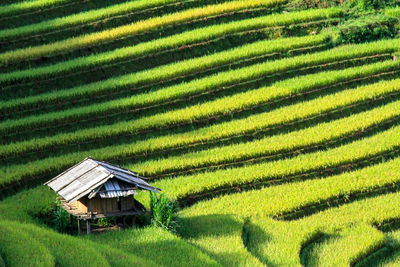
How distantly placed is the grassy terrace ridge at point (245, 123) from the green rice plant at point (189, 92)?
0.03 metres

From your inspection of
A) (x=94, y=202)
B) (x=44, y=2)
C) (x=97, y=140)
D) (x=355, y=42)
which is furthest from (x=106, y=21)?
(x=94, y=202)

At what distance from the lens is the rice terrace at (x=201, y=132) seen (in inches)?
522

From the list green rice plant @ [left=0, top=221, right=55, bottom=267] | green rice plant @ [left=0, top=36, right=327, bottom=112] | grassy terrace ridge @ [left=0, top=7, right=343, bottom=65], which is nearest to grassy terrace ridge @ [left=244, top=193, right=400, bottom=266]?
green rice plant @ [left=0, top=221, right=55, bottom=267]

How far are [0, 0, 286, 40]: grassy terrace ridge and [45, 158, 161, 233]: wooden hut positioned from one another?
8.87 m

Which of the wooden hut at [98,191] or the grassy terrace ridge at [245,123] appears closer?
the wooden hut at [98,191]

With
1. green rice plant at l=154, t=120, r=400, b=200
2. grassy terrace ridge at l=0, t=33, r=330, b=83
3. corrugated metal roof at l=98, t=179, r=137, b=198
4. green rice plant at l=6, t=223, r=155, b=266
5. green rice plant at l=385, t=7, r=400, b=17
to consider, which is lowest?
green rice plant at l=6, t=223, r=155, b=266

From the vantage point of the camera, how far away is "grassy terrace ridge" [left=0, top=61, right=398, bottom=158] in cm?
1684

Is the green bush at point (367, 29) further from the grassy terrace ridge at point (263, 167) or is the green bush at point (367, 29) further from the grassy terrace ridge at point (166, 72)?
the grassy terrace ridge at point (263, 167)

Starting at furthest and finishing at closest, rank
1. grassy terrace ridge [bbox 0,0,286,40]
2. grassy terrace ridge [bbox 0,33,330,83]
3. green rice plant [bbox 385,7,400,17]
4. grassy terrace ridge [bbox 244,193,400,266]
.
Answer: green rice plant [bbox 385,7,400,17] → grassy terrace ridge [bbox 0,0,286,40] → grassy terrace ridge [bbox 0,33,330,83] → grassy terrace ridge [bbox 244,193,400,266]

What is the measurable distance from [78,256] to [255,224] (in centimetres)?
430

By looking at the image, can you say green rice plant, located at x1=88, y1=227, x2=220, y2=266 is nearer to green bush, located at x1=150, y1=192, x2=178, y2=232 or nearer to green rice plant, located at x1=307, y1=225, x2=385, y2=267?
green bush, located at x1=150, y1=192, x2=178, y2=232

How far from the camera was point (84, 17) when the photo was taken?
71.9 feet

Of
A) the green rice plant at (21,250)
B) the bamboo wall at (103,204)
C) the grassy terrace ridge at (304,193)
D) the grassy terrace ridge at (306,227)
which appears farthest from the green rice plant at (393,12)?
the green rice plant at (21,250)

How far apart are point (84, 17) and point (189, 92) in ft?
16.8
